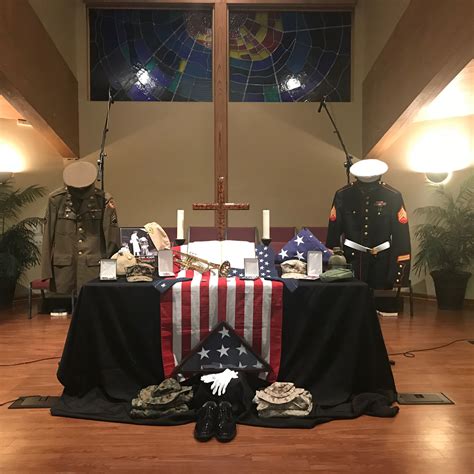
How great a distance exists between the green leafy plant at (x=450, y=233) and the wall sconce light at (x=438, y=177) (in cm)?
9

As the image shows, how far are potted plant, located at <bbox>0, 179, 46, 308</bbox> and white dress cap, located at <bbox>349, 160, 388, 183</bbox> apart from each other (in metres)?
3.71

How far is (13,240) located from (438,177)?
4.94 m

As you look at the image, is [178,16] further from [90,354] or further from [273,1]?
[90,354]

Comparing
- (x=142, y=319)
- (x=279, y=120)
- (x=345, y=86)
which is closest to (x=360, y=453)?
(x=142, y=319)

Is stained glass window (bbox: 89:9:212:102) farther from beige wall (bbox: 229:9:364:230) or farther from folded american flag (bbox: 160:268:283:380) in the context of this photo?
folded american flag (bbox: 160:268:283:380)

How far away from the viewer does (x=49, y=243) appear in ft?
11.6

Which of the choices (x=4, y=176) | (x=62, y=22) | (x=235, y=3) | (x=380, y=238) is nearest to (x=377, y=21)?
(x=235, y=3)

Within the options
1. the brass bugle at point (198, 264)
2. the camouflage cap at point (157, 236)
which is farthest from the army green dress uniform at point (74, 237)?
the brass bugle at point (198, 264)

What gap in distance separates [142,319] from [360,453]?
124 cm

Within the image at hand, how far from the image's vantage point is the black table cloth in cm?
252

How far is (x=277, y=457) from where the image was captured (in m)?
2.01

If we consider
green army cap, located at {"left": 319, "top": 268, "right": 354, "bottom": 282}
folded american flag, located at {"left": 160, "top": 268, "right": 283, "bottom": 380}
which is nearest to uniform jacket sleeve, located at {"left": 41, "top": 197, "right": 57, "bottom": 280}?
folded american flag, located at {"left": 160, "top": 268, "right": 283, "bottom": 380}

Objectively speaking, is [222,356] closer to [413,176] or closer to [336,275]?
[336,275]

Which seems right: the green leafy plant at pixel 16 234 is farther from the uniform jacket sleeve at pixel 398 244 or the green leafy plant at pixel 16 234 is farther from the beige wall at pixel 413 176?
the beige wall at pixel 413 176
